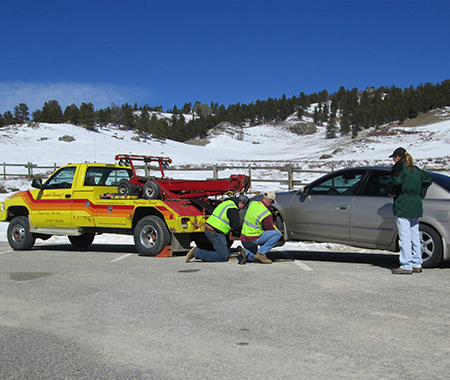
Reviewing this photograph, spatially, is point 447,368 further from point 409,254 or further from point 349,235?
point 349,235

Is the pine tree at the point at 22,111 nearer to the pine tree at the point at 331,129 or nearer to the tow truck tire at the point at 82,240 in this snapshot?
the pine tree at the point at 331,129

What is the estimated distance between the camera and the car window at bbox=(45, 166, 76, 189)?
10.8 meters

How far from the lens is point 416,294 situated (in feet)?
19.7

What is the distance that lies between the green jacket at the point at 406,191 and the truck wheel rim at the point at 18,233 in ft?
26.8

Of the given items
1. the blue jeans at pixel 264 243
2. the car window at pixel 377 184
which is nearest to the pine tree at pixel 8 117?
the blue jeans at pixel 264 243

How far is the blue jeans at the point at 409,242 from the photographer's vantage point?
728 cm

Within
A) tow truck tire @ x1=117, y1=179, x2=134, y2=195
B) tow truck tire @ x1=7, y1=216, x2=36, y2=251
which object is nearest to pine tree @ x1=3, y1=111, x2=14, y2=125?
tow truck tire @ x1=7, y1=216, x2=36, y2=251

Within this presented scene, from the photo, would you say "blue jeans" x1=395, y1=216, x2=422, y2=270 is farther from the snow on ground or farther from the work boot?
the snow on ground

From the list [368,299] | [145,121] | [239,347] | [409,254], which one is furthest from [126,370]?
[145,121]

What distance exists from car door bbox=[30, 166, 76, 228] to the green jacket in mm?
6743

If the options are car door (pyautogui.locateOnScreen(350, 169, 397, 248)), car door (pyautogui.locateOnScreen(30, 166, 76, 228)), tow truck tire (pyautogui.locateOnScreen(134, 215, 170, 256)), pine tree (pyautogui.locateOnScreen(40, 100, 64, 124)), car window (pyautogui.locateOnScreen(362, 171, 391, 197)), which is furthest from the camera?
pine tree (pyautogui.locateOnScreen(40, 100, 64, 124))

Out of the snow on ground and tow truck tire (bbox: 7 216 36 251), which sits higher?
the snow on ground

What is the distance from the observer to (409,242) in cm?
730

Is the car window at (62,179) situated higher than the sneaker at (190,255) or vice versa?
the car window at (62,179)
